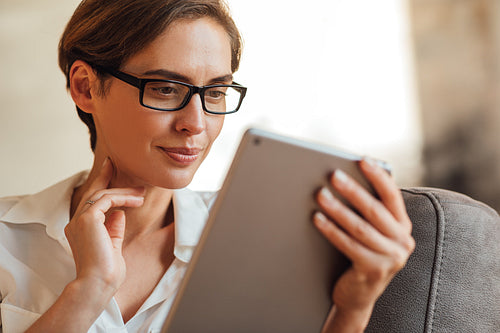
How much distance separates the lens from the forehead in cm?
112

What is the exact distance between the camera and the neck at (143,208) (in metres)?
1.34

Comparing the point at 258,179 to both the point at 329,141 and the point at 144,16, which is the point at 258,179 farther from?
the point at 329,141

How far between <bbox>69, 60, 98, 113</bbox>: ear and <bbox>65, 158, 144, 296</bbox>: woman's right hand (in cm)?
25

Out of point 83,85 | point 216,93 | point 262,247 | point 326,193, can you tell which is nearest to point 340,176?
point 326,193

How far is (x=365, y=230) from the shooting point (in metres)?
0.77

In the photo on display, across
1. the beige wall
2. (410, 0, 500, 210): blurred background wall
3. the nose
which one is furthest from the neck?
(410, 0, 500, 210): blurred background wall

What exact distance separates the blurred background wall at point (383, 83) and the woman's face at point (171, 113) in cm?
172

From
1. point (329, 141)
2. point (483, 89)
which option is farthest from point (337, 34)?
point (483, 89)

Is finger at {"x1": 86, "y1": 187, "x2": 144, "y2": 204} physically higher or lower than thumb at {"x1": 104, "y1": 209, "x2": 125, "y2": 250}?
higher

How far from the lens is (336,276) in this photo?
823 millimetres

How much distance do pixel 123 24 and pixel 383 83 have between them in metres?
2.61

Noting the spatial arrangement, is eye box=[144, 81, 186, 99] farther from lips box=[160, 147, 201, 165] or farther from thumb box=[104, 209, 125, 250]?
thumb box=[104, 209, 125, 250]

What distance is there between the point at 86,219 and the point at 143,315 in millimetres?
284

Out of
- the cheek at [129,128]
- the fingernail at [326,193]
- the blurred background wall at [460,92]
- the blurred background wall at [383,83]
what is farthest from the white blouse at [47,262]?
the blurred background wall at [460,92]
